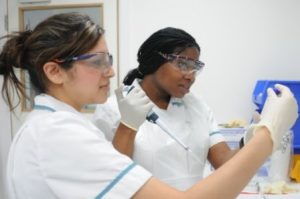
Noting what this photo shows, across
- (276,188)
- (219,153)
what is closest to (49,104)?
(219,153)

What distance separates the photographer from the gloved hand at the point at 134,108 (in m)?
1.18

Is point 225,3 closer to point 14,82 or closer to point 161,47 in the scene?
point 161,47

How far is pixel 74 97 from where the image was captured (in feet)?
2.96

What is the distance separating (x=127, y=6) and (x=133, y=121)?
4.47ft

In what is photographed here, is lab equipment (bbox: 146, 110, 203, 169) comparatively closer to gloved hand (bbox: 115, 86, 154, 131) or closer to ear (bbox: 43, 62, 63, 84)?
gloved hand (bbox: 115, 86, 154, 131)

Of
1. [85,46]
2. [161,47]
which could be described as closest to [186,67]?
[161,47]

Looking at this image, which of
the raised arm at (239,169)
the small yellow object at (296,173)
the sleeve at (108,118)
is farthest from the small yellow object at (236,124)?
the raised arm at (239,169)

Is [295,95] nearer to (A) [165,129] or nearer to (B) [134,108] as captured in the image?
(A) [165,129]

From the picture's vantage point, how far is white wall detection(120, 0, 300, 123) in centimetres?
219

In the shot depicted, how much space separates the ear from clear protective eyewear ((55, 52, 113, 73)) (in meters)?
0.02

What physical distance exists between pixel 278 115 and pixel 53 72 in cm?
65

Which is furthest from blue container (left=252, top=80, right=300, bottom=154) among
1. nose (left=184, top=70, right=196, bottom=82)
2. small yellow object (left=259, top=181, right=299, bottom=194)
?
nose (left=184, top=70, right=196, bottom=82)

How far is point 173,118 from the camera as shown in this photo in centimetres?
145

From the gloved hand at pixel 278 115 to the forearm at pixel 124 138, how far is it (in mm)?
415
